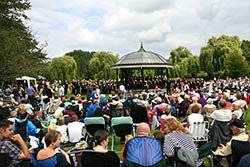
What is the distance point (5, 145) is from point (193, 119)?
174 inches

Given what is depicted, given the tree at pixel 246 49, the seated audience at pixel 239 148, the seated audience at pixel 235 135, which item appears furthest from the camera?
the tree at pixel 246 49

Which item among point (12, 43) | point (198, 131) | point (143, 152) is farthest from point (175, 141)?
point (12, 43)

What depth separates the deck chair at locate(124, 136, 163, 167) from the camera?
4.81m

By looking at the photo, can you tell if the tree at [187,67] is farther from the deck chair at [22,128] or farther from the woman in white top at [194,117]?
the deck chair at [22,128]

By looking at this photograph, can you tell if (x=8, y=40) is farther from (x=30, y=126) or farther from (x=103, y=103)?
(x=30, y=126)

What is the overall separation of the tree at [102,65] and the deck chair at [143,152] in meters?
52.1

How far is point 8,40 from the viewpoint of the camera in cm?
1995

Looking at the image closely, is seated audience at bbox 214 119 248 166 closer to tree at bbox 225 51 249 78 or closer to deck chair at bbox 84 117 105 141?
deck chair at bbox 84 117 105 141

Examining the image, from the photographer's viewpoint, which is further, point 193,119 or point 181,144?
point 193,119

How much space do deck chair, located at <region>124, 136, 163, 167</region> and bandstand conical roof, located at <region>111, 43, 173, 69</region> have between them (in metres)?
21.3

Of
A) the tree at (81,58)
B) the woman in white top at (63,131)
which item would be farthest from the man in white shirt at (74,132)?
the tree at (81,58)

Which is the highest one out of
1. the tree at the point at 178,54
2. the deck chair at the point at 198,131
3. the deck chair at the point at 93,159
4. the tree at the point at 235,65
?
the tree at the point at 178,54

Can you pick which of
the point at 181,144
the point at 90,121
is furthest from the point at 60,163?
the point at 90,121

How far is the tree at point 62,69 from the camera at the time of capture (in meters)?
59.2
